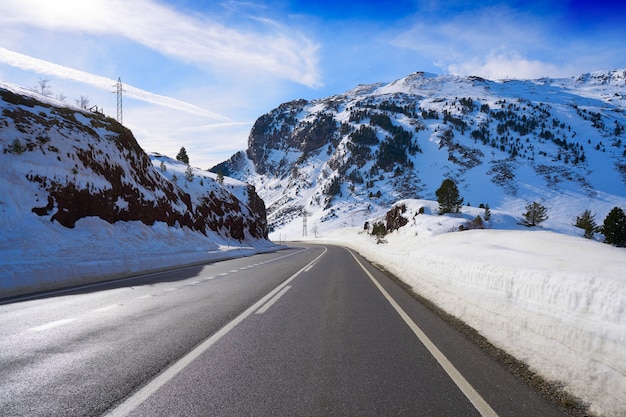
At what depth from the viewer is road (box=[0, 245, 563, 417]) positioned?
3277 mm

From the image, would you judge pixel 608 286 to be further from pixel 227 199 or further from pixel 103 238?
pixel 227 199

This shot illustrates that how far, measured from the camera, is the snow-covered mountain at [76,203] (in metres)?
16.1

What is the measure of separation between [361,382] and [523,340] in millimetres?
2478

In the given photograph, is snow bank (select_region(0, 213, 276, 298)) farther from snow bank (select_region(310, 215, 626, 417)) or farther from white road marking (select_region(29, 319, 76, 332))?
snow bank (select_region(310, 215, 626, 417))

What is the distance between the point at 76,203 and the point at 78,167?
3.45 meters

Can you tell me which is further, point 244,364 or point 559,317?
point 244,364

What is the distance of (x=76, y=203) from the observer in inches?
946

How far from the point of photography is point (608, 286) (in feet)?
12.1

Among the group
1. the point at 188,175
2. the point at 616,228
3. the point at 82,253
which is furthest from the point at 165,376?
the point at 616,228

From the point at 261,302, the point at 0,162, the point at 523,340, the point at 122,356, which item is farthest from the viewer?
the point at 0,162

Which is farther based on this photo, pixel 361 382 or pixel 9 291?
pixel 9 291

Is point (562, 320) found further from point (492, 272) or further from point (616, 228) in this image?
point (616, 228)

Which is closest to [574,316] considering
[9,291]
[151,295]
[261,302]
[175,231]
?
[261,302]

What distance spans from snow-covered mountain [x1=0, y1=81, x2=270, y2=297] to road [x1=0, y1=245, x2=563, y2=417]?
6662mm
